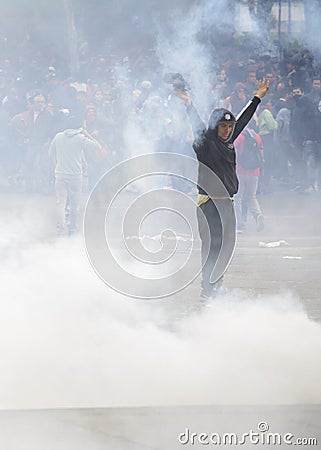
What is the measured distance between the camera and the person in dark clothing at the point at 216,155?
662cm

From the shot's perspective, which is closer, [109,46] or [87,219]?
[109,46]

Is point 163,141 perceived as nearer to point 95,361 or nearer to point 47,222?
point 47,222

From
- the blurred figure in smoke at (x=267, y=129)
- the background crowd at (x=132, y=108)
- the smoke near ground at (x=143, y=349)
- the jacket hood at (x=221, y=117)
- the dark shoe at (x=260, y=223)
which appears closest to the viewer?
the smoke near ground at (x=143, y=349)

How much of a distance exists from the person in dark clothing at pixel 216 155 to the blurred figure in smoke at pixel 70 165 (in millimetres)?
3421

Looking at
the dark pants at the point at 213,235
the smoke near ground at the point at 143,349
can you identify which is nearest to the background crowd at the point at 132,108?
the dark pants at the point at 213,235

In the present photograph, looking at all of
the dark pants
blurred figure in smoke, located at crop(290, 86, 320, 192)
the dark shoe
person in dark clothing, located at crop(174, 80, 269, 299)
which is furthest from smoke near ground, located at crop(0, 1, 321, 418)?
the dark shoe

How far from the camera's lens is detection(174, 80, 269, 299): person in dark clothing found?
662 cm

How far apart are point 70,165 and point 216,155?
3.81 metres

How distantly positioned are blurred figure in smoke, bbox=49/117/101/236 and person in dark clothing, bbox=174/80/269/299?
3.42 m

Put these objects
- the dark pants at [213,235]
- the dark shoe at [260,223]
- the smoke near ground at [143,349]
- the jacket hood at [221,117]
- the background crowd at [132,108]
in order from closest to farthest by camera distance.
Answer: the smoke near ground at [143,349] < the jacket hood at [221,117] < the dark pants at [213,235] < the background crowd at [132,108] < the dark shoe at [260,223]

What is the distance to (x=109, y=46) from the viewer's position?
8727 mm

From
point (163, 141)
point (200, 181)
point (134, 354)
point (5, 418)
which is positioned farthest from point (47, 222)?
point (5, 418)

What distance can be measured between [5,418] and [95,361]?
91cm

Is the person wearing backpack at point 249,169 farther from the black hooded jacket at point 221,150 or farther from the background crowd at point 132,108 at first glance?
the black hooded jacket at point 221,150
